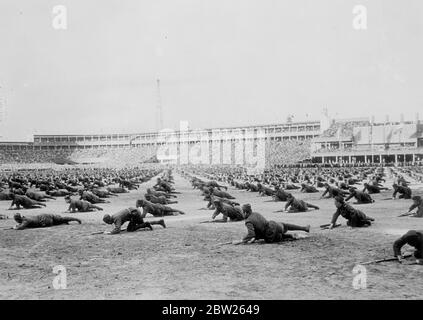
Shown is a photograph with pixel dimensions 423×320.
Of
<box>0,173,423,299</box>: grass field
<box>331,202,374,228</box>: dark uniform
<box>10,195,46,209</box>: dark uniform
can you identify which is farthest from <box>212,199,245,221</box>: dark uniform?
<box>10,195,46,209</box>: dark uniform

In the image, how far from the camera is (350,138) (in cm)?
10619

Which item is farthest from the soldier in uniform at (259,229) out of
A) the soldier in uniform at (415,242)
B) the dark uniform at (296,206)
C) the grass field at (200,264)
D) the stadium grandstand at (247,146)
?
the stadium grandstand at (247,146)

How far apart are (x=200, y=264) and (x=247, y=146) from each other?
12767 cm

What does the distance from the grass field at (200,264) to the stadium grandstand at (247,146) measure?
8245cm

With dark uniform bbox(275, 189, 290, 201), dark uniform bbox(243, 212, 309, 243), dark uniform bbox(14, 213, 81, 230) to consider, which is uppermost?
dark uniform bbox(243, 212, 309, 243)

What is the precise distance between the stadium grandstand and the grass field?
3246 inches

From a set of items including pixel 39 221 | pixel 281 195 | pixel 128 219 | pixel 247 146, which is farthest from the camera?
pixel 247 146

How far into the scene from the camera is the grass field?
7.38 meters

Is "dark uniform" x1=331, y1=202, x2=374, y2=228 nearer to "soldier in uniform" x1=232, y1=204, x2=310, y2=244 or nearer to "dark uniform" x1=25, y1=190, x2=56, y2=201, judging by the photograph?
"soldier in uniform" x1=232, y1=204, x2=310, y2=244

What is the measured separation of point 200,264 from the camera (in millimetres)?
9406

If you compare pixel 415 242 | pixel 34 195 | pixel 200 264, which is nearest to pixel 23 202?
pixel 34 195

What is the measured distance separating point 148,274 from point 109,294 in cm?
142

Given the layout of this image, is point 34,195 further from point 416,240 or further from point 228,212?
point 416,240
